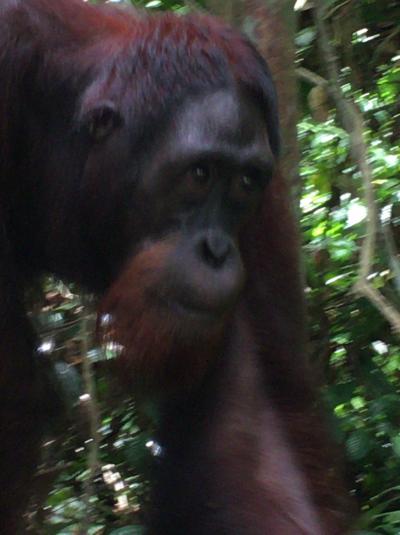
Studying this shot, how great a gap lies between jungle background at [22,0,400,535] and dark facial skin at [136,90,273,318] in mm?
261

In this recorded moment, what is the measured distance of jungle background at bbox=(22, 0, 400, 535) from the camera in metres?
2.41

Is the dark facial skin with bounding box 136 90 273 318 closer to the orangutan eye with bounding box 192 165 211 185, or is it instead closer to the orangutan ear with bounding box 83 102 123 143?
the orangutan eye with bounding box 192 165 211 185

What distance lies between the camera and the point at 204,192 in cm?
213

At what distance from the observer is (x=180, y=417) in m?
2.44

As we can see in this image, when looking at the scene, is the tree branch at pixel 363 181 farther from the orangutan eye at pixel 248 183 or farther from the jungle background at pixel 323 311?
the orangutan eye at pixel 248 183

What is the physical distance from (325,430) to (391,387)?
0.26 m

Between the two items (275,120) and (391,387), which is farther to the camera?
(391,387)

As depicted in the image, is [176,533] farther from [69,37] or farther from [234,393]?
[69,37]

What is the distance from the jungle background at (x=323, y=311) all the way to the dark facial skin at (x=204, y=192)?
26 cm

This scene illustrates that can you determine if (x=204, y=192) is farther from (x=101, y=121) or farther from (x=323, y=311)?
(x=323, y=311)

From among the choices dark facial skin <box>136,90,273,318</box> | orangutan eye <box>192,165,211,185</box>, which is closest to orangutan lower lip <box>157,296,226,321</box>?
dark facial skin <box>136,90,273,318</box>

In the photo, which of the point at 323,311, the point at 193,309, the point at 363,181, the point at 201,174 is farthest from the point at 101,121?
the point at 323,311

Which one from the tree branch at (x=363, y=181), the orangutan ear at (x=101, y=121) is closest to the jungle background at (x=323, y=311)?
the tree branch at (x=363, y=181)

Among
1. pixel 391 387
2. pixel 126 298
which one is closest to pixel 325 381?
pixel 391 387
